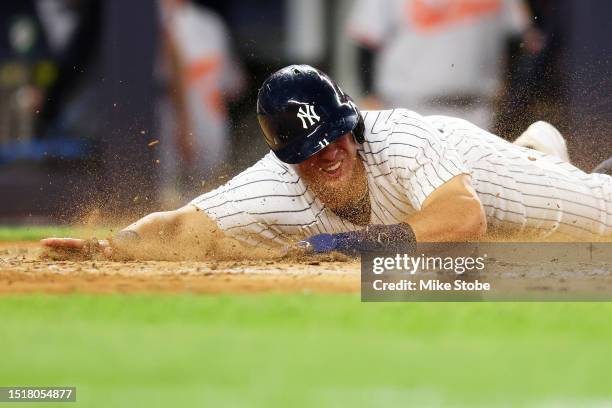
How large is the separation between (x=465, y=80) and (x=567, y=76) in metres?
1.08

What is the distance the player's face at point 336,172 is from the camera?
16.0 ft

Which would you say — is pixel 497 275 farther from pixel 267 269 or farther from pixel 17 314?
pixel 17 314

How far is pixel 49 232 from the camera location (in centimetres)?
758

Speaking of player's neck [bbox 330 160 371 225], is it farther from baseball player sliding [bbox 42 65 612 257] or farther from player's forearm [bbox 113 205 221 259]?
player's forearm [bbox 113 205 221 259]

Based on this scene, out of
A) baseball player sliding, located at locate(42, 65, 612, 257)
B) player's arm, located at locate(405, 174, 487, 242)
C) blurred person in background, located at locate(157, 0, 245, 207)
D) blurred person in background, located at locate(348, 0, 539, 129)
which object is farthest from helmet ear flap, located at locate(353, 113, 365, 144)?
blurred person in background, located at locate(157, 0, 245, 207)

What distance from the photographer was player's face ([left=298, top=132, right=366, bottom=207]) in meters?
4.88

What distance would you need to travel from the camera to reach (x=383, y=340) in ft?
11.4

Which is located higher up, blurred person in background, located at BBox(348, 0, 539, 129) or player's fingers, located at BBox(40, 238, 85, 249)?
blurred person in background, located at BBox(348, 0, 539, 129)

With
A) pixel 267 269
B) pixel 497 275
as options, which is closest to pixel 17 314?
pixel 267 269

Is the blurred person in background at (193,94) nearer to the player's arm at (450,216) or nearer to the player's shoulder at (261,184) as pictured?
the player's shoulder at (261,184)

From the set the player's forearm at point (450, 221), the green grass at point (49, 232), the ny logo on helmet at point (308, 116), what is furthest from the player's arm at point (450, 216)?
the green grass at point (49, 232)

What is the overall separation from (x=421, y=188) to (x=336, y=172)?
1.27ft

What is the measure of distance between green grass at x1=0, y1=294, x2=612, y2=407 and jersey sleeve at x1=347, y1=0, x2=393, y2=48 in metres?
3.87

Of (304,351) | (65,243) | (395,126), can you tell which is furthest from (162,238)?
(304,351)
